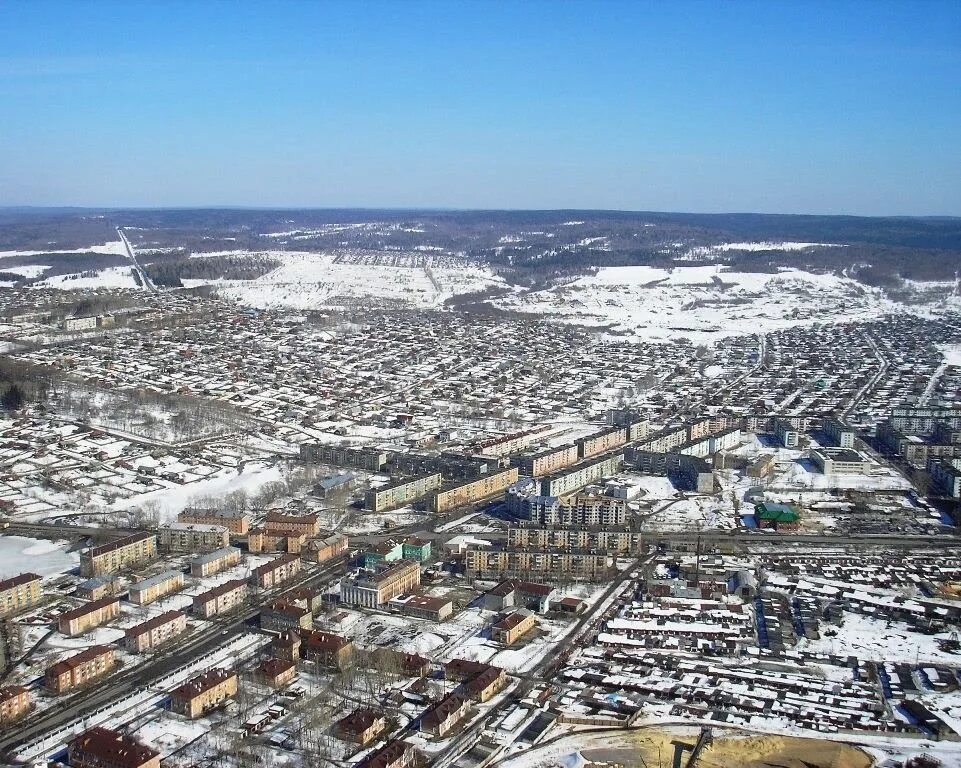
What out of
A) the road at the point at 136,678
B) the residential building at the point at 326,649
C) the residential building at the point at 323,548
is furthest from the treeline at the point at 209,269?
the residential building at the point at 326,649

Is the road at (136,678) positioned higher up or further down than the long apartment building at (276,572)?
further down

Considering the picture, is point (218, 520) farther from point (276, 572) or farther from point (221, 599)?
point (221, 599)

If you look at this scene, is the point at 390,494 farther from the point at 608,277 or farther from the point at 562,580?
the point at 608,277

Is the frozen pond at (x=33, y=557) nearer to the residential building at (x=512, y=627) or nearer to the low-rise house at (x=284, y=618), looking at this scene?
the low-rise house at (x=284, y=618)

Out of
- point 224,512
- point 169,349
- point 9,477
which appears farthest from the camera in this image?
point 169,349

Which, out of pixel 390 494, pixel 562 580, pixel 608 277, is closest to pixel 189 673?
pixel 562 580

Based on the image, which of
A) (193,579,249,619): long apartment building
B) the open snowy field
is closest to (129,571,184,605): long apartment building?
(193,579,249,619): long apartment building

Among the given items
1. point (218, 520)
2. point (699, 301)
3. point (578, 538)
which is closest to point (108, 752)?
point (218, 520)
